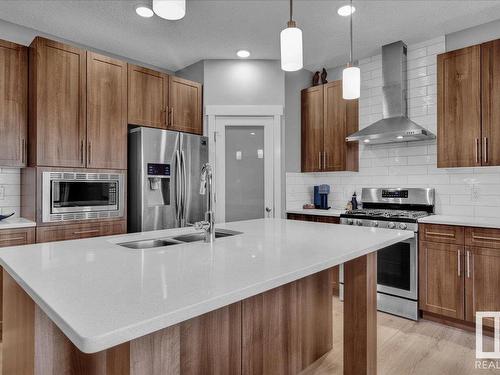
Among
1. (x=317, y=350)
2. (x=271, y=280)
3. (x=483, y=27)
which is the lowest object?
(x=317, y=350)

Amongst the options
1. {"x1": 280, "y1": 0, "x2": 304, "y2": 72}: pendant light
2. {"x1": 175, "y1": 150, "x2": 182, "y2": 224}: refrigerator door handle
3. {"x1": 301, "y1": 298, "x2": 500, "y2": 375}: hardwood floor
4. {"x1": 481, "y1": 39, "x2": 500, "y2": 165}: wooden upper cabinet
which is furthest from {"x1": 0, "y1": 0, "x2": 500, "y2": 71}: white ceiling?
{"x1": 301, "y1": 298, "x2": 500, "y2": 375}: hardwood floor

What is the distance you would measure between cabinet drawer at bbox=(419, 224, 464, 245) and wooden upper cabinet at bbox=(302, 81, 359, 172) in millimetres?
1191

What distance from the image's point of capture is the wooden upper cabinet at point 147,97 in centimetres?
344

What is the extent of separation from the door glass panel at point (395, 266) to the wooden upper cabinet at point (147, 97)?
8.81 ft

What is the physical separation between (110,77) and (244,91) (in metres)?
1.50

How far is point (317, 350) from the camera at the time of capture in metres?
2.29

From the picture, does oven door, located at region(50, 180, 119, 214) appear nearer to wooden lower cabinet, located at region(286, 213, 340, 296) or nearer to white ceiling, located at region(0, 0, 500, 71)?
white ceiling, located at region(0, 0, 500, 71)

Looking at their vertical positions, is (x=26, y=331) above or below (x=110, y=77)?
below

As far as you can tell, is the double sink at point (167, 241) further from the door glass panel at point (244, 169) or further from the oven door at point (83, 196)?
the door glass panel at point (244, 169)

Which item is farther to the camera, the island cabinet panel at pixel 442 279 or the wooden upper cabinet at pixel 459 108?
the wooden upper cabinet at pixel 459 108

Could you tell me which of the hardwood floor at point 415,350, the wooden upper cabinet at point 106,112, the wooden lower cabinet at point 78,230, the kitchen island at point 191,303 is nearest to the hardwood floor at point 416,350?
the hardwood floor at point 415,350

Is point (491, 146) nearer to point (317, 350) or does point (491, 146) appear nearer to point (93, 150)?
point (317, 350)

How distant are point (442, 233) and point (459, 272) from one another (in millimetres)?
342

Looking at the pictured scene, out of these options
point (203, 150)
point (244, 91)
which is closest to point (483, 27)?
point (244, 91)
